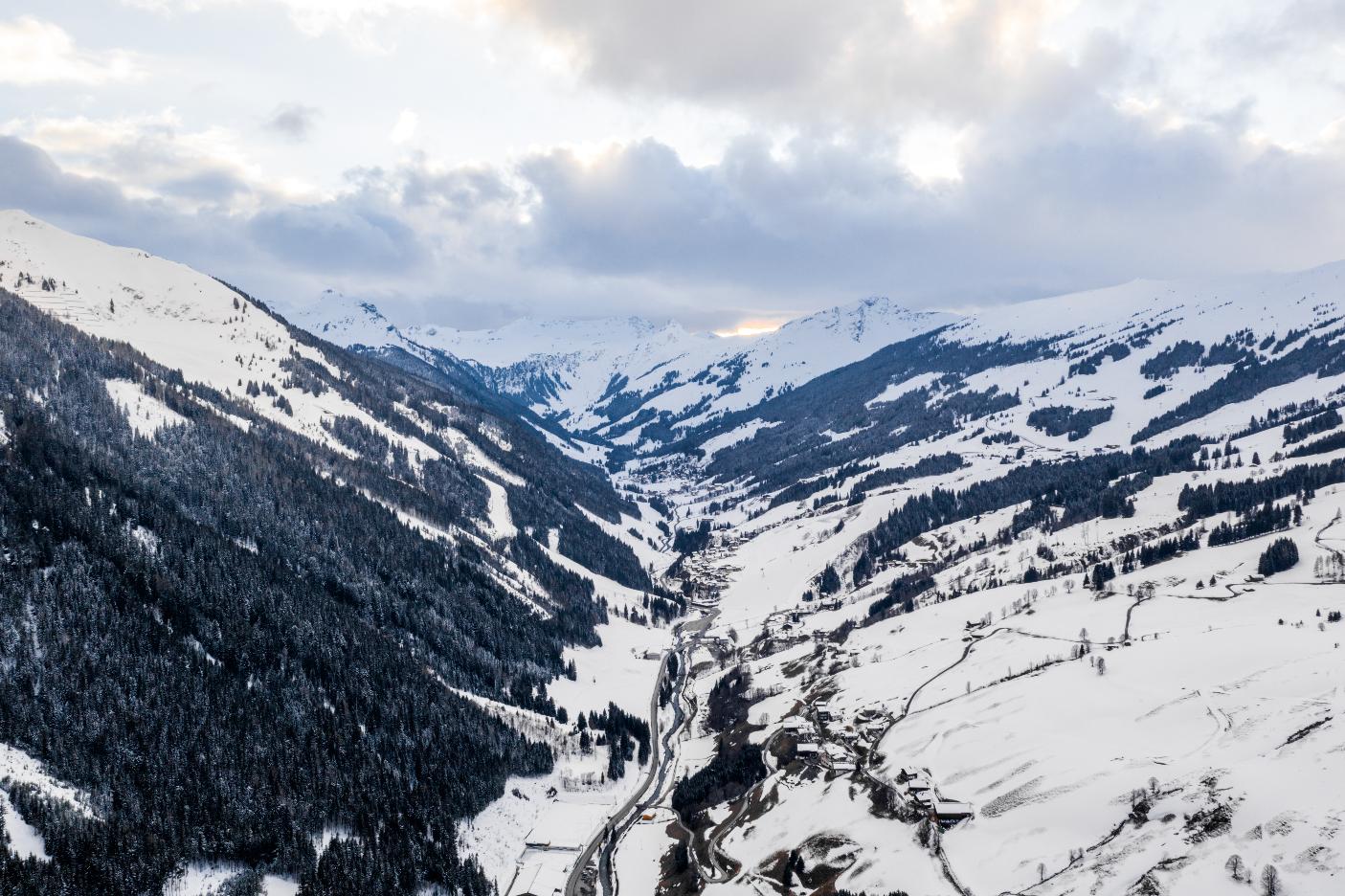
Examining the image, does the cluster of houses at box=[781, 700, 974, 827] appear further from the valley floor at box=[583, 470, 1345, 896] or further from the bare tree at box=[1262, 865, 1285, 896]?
the bare tree at box=[1262, 865, 1285, 896]

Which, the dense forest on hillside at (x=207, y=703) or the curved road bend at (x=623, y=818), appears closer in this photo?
the dense forest on hillside at (x=207, y=703)

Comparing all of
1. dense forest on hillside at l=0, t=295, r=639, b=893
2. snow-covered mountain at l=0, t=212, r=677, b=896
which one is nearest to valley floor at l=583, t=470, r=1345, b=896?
snow-covered mountain at l=0, t=212, r=677, b=896

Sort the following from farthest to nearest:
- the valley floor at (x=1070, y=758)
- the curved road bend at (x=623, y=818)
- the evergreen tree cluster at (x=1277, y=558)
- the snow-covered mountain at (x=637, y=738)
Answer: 1. the evergreen tree cluster at (x=1277, y=558)
2. the curved road bend at (x=623, y=818)
3. the snow-covered mountain at (x=637, y=738)
4. the valley floor at (x=1070, y=758)

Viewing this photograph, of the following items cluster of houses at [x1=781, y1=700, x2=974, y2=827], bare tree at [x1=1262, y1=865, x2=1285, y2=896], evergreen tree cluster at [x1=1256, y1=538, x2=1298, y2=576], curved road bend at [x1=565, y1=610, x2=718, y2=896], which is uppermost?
evergreen tree cluster at [x1=1256, y1=538, x2=1298, y2=576]

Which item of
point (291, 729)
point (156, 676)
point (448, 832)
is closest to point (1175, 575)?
point (448, 832)

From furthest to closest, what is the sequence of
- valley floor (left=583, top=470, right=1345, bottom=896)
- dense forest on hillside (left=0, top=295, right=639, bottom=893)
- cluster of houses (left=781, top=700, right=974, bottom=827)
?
dense forest on hillside (left=0, top=295, right=639, bottom=893) < cluster of houses (left=781, top=700, right=974, bottom=827) < valley floor (left=583, top=470, right=1345, bottom=896)

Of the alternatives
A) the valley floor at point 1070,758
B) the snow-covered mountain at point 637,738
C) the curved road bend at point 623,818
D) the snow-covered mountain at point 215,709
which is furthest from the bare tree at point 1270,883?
the snow-covered mountain at point 215,709

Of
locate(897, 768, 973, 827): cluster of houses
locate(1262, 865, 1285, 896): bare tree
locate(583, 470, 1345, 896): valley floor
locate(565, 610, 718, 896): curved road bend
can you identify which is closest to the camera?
locate(1262, 865, 1285, 896): bare tree

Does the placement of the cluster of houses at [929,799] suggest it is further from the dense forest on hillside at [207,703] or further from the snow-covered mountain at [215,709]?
the dense forest on hillside at [207,703]

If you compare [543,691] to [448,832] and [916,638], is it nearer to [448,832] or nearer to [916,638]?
[448,832]

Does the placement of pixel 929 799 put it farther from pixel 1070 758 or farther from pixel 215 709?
pixel 215 709

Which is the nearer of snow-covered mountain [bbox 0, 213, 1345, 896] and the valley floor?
the valley floor

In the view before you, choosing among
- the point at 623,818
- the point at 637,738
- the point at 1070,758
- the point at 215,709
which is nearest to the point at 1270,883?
the point at 1070,758
